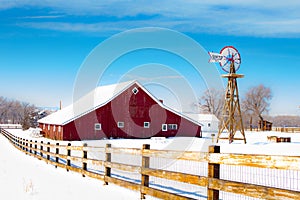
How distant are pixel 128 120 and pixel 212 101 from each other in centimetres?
5031

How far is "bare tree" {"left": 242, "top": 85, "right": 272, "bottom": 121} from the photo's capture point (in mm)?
87000

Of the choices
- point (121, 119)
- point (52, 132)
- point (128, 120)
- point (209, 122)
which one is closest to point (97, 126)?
point (121, 119)

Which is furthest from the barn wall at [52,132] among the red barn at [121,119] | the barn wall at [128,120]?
the barn wall at [128,120]

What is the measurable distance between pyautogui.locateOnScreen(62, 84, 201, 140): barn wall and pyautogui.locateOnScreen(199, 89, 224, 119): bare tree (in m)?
43.5

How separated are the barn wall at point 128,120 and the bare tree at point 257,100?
50.2 m

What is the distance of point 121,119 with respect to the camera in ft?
125

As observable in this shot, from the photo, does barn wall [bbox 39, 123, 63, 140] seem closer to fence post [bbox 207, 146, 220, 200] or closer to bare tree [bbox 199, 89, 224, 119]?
fence post [bbox 207, 146, 220, 200]

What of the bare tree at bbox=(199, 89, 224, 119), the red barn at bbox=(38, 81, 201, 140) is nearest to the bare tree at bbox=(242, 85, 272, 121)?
the bare tree at bbox=(199, 89, 224, 119)

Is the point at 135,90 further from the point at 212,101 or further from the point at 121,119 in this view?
the point at 212,101

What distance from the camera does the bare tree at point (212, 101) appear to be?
84.2 meters

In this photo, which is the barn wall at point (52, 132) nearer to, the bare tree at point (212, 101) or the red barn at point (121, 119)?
the red barn at point (121, 119)

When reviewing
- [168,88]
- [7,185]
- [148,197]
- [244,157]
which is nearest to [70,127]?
[168,88]

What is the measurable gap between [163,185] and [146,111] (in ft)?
99.8

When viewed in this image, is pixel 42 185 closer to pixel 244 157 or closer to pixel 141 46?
pixel 244 157
